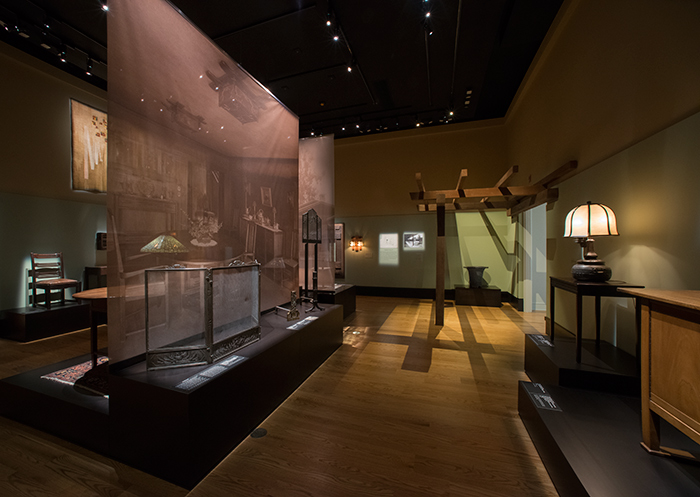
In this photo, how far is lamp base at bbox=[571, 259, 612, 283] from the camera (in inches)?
91.4

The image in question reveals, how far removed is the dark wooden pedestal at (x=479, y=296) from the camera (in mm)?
6535

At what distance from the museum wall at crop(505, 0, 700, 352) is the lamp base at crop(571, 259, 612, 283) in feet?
1.00

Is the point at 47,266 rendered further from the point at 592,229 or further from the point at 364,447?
the point at 592,229

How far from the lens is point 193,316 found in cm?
215

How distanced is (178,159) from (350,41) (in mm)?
3360

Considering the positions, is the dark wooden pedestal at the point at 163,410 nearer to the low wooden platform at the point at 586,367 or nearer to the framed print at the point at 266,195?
the framed print at the point at 266,195

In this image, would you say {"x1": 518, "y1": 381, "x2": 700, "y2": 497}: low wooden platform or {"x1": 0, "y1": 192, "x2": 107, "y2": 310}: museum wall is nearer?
{"x1": 518, "y1": 381, "x2": 700, "y2": 497}: low wooden platform

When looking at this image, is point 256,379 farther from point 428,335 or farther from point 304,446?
point 428,335

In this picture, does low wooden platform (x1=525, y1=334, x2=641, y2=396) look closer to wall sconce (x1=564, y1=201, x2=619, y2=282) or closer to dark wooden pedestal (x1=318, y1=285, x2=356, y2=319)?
wall sconce (x1=564, y1=201, x2=619, y2=282)

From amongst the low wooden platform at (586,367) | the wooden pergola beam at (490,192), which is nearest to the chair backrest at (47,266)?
the wooden pergola beam at (490,192)

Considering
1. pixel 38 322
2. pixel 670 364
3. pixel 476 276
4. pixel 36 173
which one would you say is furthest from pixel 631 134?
pixel 36 173

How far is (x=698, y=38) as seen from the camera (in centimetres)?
178

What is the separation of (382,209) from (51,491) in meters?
7.59

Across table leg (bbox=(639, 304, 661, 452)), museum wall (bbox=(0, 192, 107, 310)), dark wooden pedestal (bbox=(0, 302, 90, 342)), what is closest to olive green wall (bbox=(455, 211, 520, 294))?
table leg (bbox=(639, 304, 661, 452))
